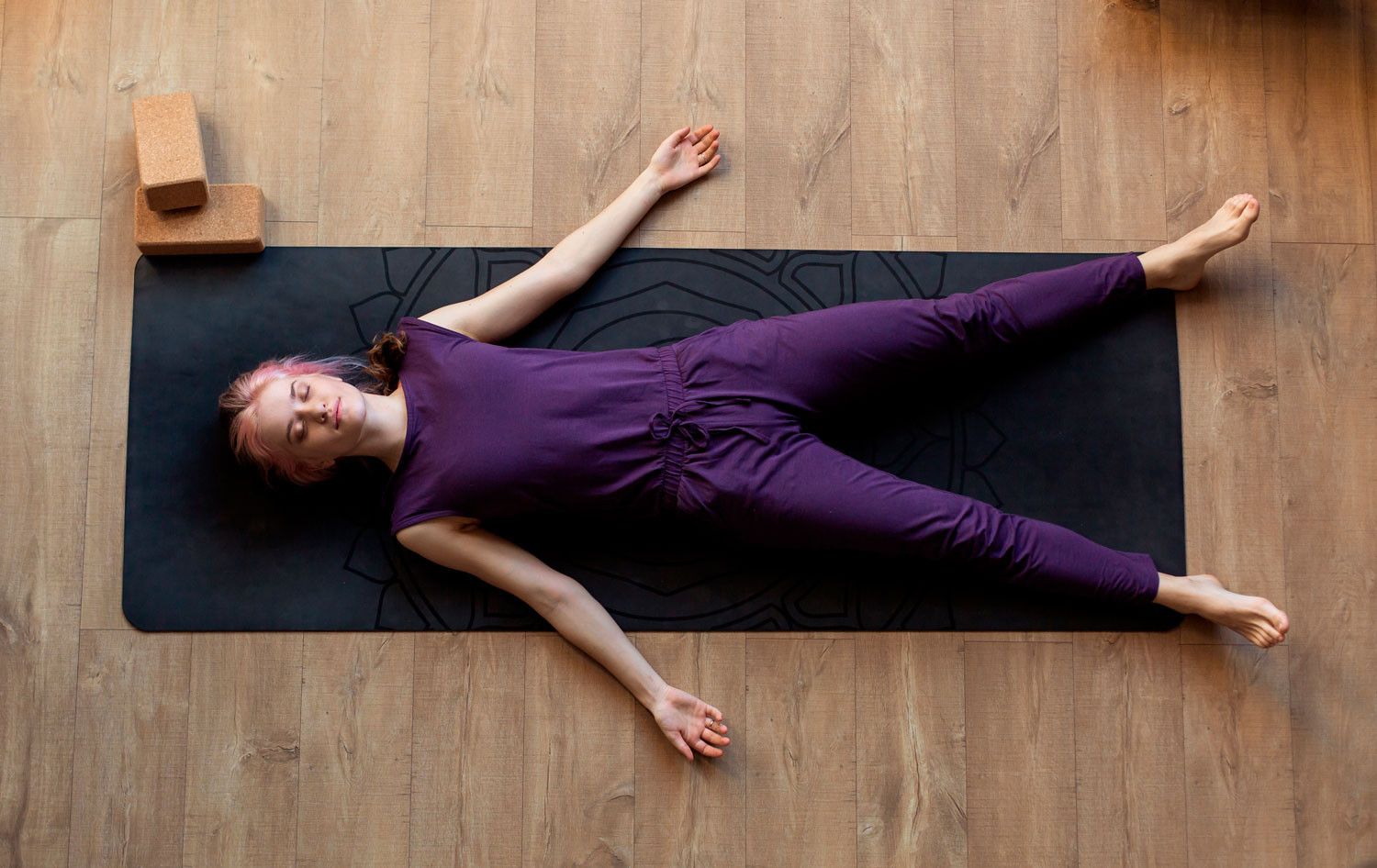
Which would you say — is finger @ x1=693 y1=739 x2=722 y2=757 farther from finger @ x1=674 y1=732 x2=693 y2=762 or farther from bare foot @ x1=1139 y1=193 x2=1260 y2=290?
bare foot @ x1=1139 y1=193 x2=1260 y2=290

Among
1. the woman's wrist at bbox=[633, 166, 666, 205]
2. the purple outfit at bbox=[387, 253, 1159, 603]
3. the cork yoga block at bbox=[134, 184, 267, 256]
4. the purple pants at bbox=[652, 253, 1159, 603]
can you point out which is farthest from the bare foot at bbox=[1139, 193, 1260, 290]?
the cork yoga block at bbox=[134, 184, 267, 256]

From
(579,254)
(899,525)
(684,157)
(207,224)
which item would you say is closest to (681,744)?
(899,525)

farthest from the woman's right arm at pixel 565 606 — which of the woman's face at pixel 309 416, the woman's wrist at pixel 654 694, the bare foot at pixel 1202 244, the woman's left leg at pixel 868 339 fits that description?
the bare foot at pixel 1202 244

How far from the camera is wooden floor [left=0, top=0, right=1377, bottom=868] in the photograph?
1840 millimetres

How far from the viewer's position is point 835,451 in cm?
179

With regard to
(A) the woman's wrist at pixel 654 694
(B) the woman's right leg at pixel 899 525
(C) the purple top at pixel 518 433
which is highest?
(C) the purple top at pixel 518 433

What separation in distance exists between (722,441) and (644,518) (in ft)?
0.85

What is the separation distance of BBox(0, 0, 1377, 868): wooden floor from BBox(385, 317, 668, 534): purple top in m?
0.33

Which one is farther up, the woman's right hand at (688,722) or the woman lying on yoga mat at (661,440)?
the woman lying on yoga mat at (661,440)

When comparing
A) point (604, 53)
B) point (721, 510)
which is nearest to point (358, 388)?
point (721, 510)

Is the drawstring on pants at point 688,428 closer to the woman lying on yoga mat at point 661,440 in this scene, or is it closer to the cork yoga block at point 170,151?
the woman lying on yoga mat at point 661,440

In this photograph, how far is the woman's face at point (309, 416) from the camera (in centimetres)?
162

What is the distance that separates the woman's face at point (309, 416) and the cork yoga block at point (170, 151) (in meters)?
0.50

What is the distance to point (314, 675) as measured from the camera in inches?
72.7
